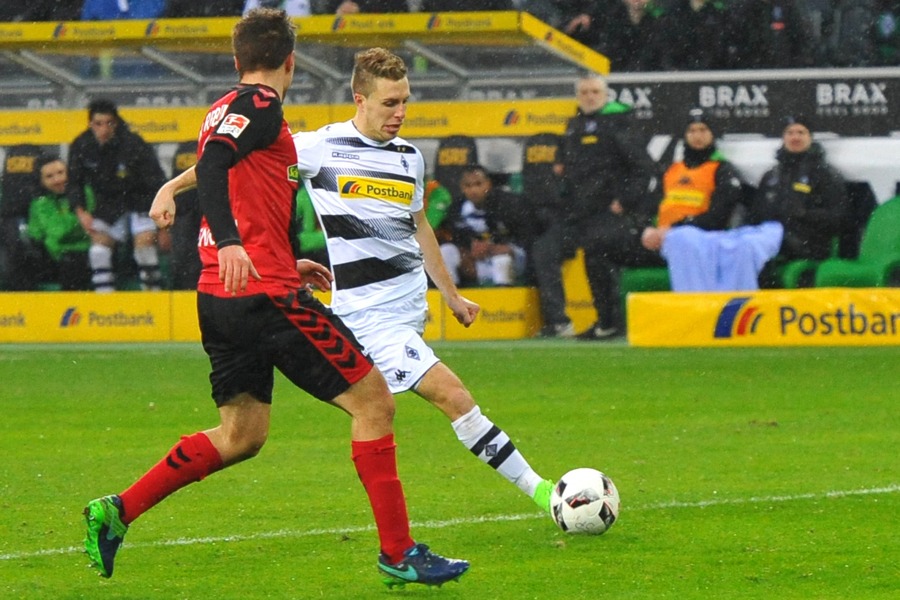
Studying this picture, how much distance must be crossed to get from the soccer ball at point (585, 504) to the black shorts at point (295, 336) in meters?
1.31

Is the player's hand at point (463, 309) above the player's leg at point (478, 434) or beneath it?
above

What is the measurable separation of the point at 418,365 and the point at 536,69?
1055 centimetres

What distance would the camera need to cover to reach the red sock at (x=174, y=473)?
5586mm

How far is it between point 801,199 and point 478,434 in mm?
9343

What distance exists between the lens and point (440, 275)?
22.1 ft

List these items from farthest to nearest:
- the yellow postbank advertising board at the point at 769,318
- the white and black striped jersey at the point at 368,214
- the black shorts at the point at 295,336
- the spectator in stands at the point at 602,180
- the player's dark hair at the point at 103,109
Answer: the player's dark hair at the point at 103,109
the spectator in stands at the point at 602,180
the yellow postbank advertising board at the point at 769,318
the white and black striped jersey at the point at 368,214
the black shorts at the point at 295,336

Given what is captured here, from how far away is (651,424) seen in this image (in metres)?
9.93

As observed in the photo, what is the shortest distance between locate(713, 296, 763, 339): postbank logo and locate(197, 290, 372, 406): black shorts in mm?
9706

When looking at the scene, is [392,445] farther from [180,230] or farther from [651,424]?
[180,230]

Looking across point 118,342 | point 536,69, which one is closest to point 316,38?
point 536,69

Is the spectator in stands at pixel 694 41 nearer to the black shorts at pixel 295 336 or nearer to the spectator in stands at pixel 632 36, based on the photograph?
the spectator in stands at pixel 632 36

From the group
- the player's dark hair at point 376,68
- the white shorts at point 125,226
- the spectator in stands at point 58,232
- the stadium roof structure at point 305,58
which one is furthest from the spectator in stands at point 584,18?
the player's dark hair at point 376,68

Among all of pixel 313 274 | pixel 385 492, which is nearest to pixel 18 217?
pixel 313 274

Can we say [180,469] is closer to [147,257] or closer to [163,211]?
[163,211]
